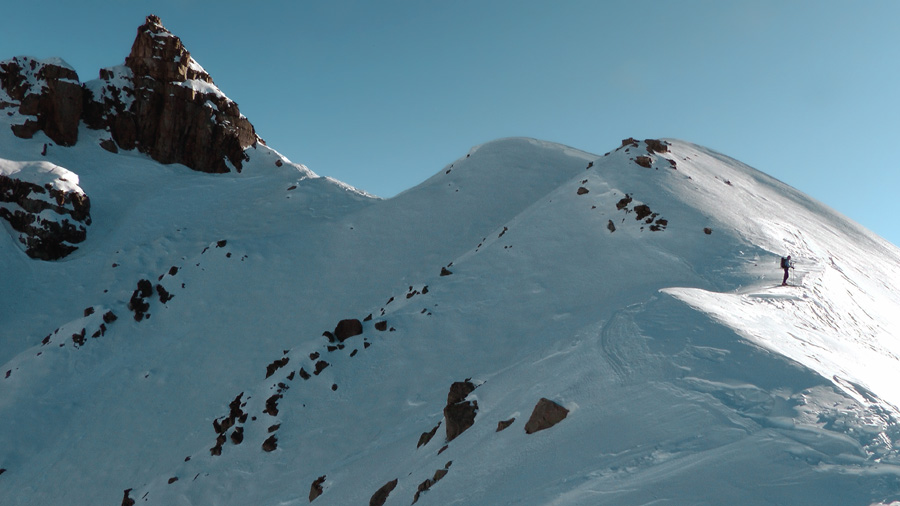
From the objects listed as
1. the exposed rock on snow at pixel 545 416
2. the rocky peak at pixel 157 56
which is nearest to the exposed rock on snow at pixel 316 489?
the exposed rock on snow at pixel 545 416

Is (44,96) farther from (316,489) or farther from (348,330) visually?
(316,489)

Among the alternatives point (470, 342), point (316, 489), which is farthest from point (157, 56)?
point (316, 489)

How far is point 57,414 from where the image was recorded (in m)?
22.5

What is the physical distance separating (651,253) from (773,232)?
258 inches

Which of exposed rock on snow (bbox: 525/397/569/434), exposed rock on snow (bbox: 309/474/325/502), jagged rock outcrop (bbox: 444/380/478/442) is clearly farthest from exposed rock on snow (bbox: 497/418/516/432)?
exposed rock on snow (bbox: 309/474/325/502)

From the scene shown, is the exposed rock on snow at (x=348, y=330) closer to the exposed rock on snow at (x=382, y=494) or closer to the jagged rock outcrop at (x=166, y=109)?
the exposed rock on snow at (x=382, y=494)

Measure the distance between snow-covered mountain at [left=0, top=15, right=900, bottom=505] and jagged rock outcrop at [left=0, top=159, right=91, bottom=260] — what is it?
18 centimetres

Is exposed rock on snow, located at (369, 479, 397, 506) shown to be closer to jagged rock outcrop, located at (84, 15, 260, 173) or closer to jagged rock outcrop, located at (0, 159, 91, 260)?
jagged rock outcrop, located at (0, 159, 91, 260)

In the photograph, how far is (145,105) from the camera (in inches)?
1813

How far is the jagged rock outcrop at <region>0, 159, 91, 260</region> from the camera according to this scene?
3466 cm

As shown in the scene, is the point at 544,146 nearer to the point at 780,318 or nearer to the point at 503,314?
the point at 503,314

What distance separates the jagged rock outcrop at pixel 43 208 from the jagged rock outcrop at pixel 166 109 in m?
8.11

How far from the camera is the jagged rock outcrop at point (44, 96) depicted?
137ft

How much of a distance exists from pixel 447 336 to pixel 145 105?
38.6 meters
